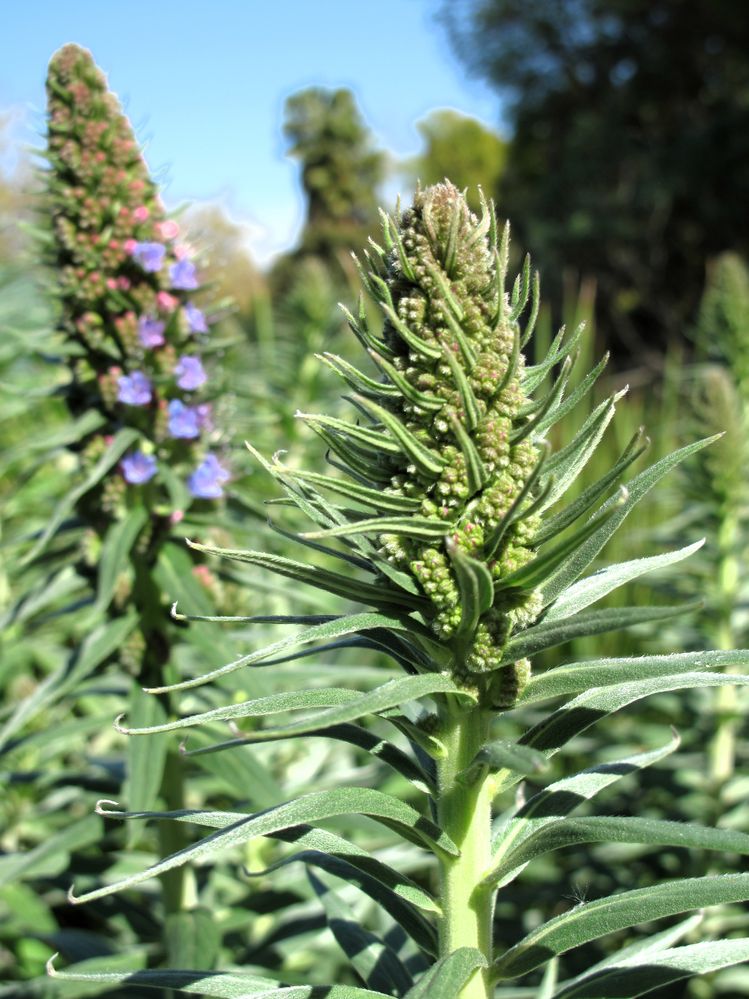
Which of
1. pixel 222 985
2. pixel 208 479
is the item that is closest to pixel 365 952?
pixel 222 985

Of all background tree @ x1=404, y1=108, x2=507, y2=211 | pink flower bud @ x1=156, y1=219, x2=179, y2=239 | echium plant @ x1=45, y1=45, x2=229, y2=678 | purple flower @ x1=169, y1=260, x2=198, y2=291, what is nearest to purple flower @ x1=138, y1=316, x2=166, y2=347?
echium plant @ x1=45, y1=45, x2=229, y2=678

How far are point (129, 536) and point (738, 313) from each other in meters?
2.74

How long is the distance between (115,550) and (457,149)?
2611 cm

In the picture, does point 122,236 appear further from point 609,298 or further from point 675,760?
point 609,298

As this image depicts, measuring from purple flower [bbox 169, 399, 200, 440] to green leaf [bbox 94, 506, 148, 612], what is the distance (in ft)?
0.60

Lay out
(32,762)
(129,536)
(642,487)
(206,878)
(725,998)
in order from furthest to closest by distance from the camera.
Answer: (32,762), (725,998), (206,878), (129,536), (642,487)

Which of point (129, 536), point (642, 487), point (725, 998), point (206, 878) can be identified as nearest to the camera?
point (642, 487)

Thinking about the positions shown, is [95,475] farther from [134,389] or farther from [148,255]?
[148,255]

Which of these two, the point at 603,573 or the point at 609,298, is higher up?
the point at 609,298

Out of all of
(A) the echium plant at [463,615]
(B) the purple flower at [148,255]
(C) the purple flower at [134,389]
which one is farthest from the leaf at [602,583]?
(B) the purple flower at [148,255]

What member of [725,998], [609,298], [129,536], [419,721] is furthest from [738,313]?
[609,298]

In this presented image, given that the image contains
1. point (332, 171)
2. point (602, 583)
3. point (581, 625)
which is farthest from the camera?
point (332, 171)

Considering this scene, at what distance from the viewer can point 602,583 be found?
3.47 ft

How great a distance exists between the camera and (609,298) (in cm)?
1541
